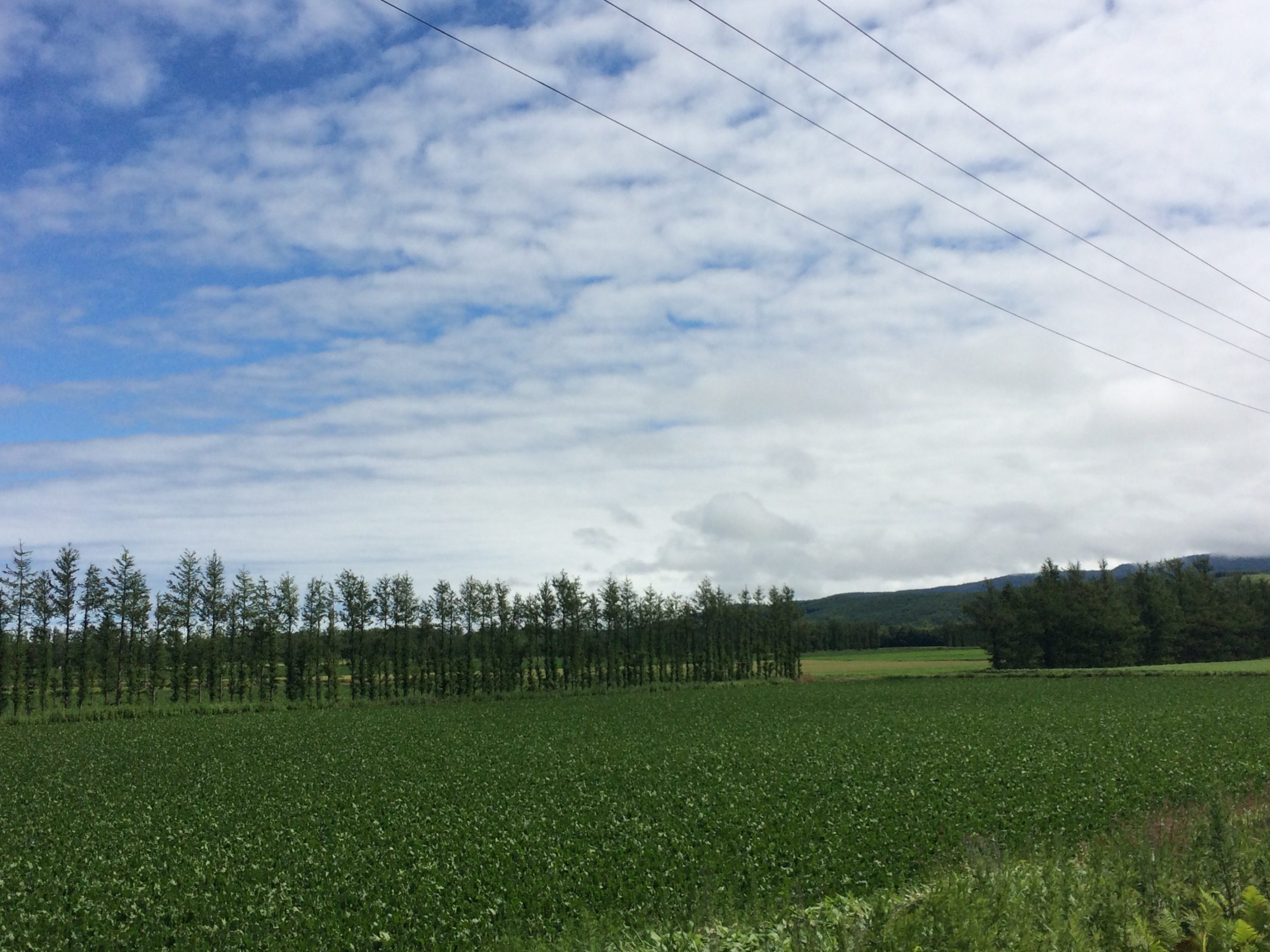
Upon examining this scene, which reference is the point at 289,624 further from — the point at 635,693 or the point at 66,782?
the point at 66,782

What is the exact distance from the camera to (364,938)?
12211mm

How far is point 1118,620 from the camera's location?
4269 inches

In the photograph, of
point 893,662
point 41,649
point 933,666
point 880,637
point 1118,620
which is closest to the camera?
point 41,649

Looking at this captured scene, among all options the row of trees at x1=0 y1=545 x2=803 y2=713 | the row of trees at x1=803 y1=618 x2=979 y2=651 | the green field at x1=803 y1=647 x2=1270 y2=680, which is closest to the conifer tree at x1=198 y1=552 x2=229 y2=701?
the row of trees at x1=0 y1=545 x2=803 y2=713

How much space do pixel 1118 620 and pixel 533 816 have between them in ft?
367

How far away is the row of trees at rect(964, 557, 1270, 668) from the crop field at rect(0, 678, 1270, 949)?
75.7 meters

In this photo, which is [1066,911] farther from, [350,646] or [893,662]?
[893,662]

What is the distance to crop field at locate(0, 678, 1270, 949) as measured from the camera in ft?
44.0

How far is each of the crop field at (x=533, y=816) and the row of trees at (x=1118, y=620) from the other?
75.7 m

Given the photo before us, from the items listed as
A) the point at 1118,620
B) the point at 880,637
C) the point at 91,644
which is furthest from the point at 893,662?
the point at 91,644

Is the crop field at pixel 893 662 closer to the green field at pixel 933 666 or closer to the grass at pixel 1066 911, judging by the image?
the green field at pixel 933 666

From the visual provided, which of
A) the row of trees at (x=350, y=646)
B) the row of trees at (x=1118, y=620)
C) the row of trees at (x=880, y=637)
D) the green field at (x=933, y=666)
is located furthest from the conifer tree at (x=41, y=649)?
the row of trees at (x=880, y=637)

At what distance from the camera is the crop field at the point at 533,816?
1341cm

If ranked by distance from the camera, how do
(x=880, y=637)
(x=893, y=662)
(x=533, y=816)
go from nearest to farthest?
(x=533, y=816), (x=893, y=662), (x=880, y=637)
